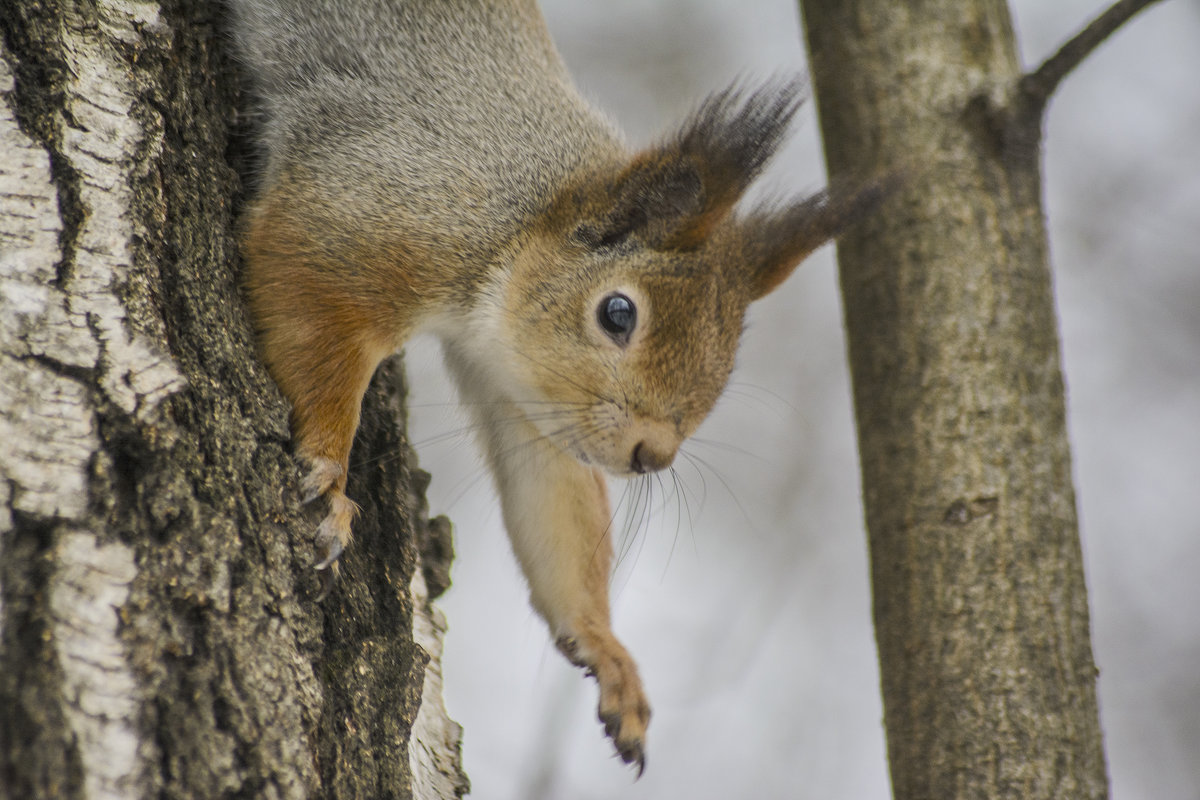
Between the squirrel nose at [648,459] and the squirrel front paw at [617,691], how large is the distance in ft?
2.04

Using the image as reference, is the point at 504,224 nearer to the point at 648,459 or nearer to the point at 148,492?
the point at 648,459

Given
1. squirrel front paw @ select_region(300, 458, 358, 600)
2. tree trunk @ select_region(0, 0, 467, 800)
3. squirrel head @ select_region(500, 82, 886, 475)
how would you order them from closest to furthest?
tree trunk @ select_region(0, 0, 467, 800), squirrel front paw @ select_region(300, 458, 358, 600), squirrel head @ select_region(500, 82, 886, 475)

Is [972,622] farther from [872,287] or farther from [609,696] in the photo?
[609,696]

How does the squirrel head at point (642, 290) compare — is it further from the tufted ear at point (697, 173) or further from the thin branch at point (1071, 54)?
the thin branch at point (1071, 54)

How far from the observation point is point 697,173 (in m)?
2.11

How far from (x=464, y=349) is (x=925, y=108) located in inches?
42.8

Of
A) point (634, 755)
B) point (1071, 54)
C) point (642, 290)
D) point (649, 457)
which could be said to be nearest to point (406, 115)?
point (642, 290)

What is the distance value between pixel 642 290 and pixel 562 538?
725 millimetres

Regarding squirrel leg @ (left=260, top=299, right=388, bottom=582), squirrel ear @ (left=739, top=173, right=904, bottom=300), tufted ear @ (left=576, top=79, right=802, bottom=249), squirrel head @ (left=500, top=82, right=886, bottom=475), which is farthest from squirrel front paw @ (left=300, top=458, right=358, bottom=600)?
squirrel ear @ (left=739, top=173, right=904, bottom=300)

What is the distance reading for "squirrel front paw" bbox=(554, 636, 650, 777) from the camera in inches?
96.2

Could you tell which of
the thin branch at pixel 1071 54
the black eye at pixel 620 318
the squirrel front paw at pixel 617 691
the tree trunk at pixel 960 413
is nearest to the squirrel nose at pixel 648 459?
the black eye at pixel 620 318

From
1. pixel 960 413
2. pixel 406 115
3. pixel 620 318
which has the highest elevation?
pixel 406 115

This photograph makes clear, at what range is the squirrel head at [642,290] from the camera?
6.88ft

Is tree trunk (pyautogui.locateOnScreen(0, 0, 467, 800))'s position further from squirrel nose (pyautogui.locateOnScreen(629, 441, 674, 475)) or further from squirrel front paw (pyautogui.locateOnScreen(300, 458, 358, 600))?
squirrel nose (pyautogui.locateOnScreen(629, 441, 674, 475))
